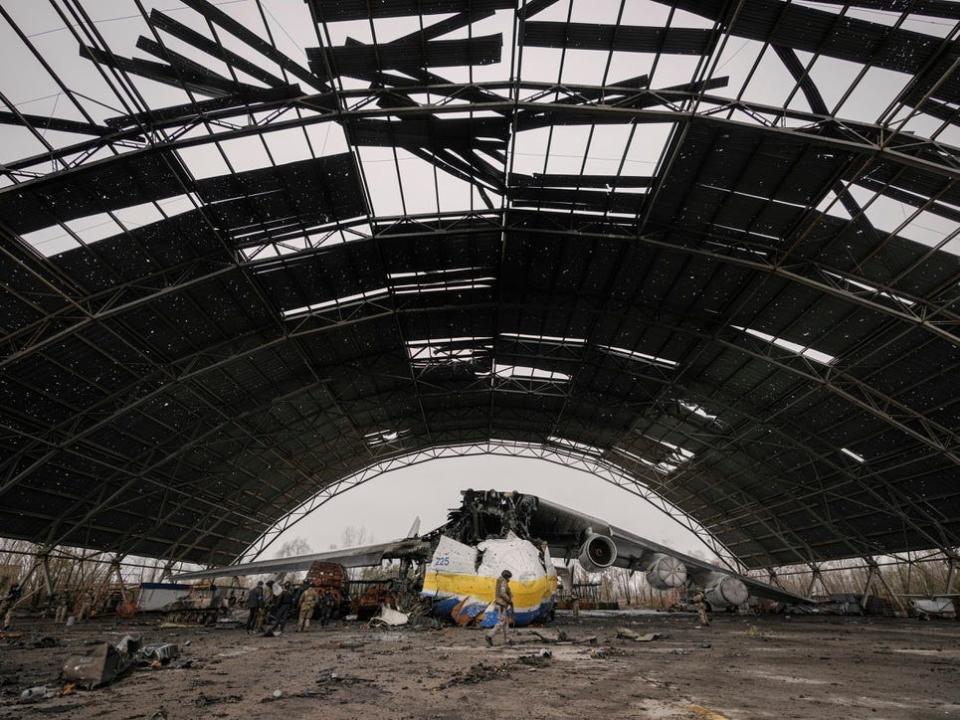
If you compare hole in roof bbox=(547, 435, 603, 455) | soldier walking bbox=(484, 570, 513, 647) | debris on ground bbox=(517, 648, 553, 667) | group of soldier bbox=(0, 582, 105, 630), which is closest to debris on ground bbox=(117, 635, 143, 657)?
debris on ground bbox=(517, 648, 553, 667)

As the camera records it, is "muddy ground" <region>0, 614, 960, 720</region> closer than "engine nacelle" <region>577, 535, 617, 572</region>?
Yes

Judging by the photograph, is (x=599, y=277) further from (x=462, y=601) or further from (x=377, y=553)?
(x=377, y=553)

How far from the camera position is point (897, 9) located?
10156 mm

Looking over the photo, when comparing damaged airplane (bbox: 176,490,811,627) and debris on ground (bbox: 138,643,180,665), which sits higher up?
damaged airplane (bbox: 176,490,811,627)

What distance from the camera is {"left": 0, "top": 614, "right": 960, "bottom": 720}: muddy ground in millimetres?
4469

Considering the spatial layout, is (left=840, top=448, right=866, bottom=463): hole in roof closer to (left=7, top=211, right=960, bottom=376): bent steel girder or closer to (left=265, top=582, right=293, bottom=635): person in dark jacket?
(left=7, top=211, right=960, bottom=376): bent steel girder

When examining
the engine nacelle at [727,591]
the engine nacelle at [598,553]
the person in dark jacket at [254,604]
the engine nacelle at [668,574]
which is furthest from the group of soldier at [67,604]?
the engine nacelle at [727,591]

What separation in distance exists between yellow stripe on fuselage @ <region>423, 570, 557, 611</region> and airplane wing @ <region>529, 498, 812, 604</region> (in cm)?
439

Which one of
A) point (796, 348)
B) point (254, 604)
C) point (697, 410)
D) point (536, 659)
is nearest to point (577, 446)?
point (697, 410)

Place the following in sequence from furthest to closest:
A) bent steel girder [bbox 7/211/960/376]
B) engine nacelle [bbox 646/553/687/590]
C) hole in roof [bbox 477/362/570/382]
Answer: hole in roof [bbox 477/362/570/382]
engine nacelle [bbox 646/553/687/590]
bent steel girder [bbox 7/211/960/376]

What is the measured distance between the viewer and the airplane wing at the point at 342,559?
62.6 ft

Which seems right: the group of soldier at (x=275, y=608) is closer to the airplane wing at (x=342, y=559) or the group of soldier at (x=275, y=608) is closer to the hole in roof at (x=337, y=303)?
the airplane wing at (x=342, y=559)

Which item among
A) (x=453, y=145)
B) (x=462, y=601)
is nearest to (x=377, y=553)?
(x=462, y=601)

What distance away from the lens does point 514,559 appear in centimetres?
1193
